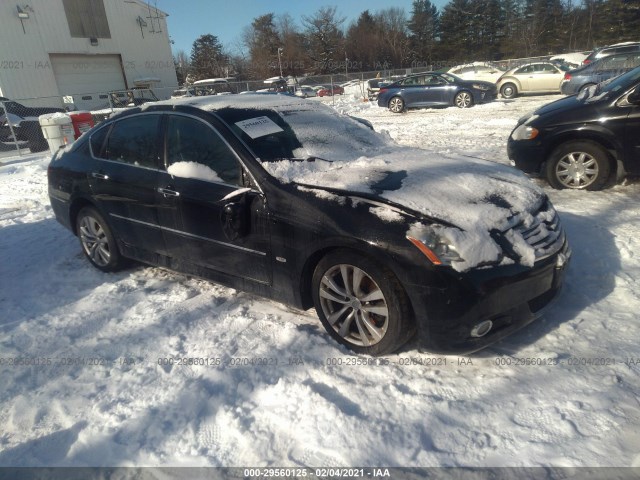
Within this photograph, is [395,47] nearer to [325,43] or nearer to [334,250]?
[325,43]

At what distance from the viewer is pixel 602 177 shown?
17.5 ft


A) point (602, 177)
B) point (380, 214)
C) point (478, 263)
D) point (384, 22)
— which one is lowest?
point (602, 177)

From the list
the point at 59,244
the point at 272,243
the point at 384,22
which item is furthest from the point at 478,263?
the point at 384,22

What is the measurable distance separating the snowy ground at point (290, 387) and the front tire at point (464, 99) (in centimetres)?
1405

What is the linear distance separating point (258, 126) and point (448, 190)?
5.09ft

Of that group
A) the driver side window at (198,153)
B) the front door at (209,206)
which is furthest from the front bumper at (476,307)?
the driver side window at (198,153)

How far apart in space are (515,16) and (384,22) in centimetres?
2033

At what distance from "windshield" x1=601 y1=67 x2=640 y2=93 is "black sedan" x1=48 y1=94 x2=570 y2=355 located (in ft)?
9.89

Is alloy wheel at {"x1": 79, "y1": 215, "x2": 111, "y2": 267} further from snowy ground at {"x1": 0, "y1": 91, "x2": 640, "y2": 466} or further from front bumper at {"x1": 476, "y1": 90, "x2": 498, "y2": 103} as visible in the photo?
front bumper at {"x1": 476, "y1": 90, "x2": 498, "y2": 103}

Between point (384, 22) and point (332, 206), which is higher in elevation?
point (384, 22)

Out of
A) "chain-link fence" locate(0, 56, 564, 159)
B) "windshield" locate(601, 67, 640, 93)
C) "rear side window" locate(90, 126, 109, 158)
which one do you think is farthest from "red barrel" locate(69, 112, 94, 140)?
"windshield" locate(601, 67, 640, 93)

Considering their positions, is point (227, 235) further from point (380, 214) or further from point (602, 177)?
point (602, 177)

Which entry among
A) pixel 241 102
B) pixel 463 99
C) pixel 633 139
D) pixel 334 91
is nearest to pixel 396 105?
pixel 463 99

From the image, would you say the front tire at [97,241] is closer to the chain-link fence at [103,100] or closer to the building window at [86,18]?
the chain-link fence at [103,100]
